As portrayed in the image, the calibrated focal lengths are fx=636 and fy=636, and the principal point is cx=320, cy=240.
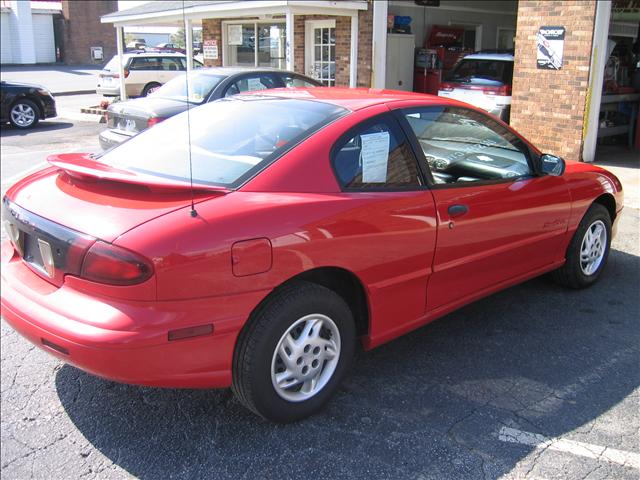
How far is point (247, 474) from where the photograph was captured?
2.75 m

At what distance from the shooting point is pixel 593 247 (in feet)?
16.3

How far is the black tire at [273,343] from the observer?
284 cm

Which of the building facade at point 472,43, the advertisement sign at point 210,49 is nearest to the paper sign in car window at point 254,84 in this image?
the building facade at point 472,43

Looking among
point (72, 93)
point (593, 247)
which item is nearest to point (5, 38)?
point (72, 93)

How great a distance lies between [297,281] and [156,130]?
5.10 feet

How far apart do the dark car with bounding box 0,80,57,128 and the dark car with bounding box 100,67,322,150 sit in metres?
7.20

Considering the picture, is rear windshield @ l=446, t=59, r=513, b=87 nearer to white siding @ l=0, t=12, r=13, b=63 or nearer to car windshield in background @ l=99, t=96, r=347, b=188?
car windshield in background @ l=99, t=96, r=347, b=188

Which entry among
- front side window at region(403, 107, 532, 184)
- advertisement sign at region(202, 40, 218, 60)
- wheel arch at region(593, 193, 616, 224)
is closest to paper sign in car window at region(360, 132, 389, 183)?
front side window at region(403, 107, 532, 184)

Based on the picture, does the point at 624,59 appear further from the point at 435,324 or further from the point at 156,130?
the point at 156,130

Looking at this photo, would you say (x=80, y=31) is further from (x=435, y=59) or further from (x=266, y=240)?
(x=266, y=240)

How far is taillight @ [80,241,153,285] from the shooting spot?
2586 millimetres

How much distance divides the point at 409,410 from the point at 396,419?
0.38ft

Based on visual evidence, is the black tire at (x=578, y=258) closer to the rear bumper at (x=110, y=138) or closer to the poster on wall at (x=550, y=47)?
the poster on wall at (x=550, y=47)

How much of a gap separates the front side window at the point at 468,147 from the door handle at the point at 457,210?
201mm
